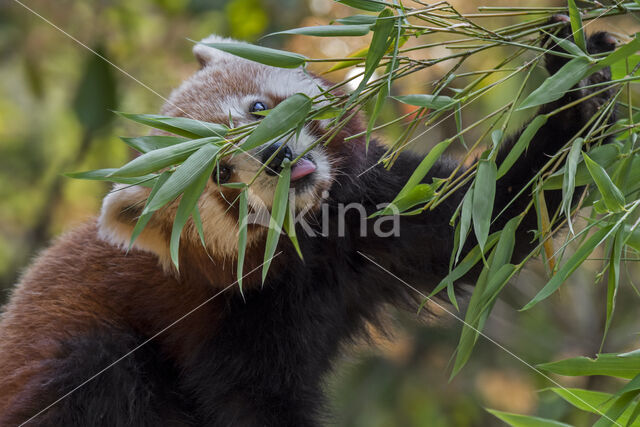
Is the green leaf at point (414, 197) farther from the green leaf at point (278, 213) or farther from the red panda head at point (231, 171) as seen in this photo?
the red panda head at point (231, 171)

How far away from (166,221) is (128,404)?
0.65 metres

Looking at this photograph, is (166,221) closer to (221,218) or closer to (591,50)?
(221,218)

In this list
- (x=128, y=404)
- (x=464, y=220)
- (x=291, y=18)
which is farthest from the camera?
(x=291, y=18)

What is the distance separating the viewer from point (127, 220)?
2574 mm

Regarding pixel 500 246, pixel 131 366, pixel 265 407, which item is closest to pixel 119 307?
pixel 131 366

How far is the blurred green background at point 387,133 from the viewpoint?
4.70 meters

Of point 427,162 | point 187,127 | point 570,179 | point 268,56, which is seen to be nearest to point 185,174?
point 187,127

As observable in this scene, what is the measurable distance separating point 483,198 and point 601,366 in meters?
0.47

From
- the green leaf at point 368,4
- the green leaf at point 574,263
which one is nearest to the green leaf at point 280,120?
the green leaf at point 368,4

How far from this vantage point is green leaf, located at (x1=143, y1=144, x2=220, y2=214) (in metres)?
1.61

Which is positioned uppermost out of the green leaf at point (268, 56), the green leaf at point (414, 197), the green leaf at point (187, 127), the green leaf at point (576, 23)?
the green leaf at point (268, 56)

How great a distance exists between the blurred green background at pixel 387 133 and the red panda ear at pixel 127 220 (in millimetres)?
1615

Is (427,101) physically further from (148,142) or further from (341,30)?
(148,142)

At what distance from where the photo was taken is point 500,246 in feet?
6.00
